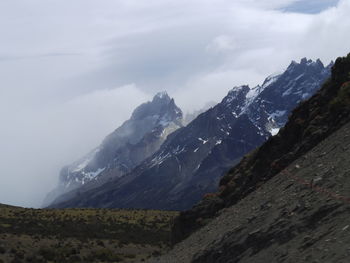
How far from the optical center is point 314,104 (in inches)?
1674

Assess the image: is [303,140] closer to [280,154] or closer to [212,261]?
[280,154]

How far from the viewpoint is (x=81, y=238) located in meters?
79.9

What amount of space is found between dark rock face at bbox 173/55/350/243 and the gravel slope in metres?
3.21

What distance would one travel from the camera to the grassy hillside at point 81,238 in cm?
6378

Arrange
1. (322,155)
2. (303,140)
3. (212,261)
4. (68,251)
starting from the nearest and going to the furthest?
(212,261)
(322,155)
(303,140)
(68,251)

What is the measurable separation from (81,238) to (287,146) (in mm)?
47810

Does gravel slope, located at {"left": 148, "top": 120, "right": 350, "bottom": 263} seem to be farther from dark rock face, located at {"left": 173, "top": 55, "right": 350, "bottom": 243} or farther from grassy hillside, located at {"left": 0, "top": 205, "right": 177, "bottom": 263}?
grassy hillside, located at {"left": 0, "top": 205, "right": 177, "bottom": 263}

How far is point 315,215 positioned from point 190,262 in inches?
524

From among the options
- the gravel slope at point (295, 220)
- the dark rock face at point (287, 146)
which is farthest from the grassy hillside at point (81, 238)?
the gravel slope at point (295, 220)

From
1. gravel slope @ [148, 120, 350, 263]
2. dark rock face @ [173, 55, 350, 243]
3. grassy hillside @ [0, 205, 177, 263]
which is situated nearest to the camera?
gravel slope @ [148, 120, 350, 263]

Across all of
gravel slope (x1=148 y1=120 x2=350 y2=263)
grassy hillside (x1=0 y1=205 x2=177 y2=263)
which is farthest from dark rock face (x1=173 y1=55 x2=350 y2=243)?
grassy hillside (x1=0 y1=205 x2=177 y2=263)

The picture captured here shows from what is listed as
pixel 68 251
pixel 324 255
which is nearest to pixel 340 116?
pixel 324 255

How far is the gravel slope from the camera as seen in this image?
1859cm

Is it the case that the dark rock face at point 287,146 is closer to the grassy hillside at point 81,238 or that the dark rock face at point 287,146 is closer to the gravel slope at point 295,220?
the gravel slope at point 295,220
